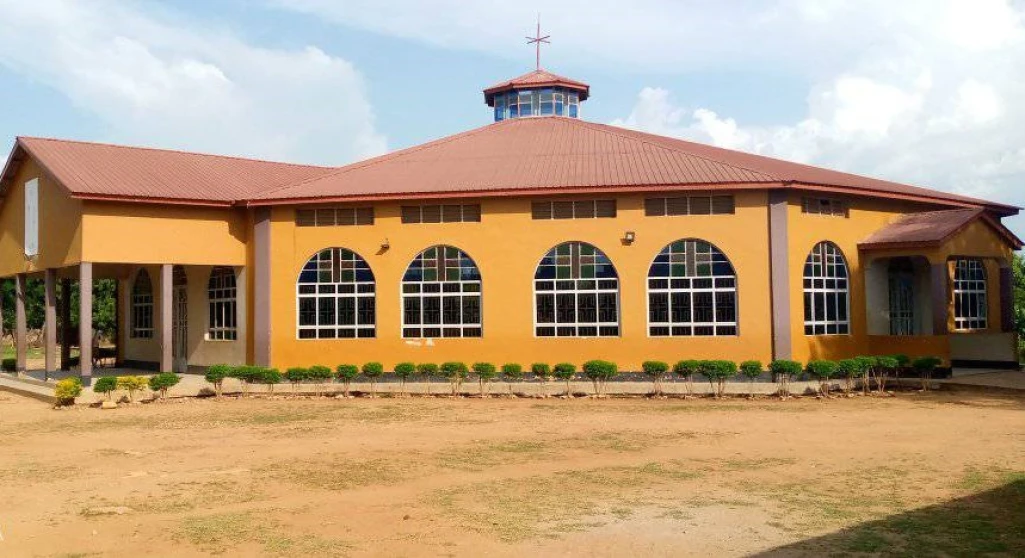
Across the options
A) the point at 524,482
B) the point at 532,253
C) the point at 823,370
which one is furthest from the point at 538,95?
the point at 524,482

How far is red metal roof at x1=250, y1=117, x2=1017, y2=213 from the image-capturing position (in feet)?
74.4

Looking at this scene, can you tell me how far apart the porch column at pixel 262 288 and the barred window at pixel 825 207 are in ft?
48.2

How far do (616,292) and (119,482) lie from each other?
561 inches

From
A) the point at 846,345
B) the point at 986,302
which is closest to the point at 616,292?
the point at 846,345

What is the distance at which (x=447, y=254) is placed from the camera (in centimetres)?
2367

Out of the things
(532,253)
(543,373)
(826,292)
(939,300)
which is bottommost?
(543,373)

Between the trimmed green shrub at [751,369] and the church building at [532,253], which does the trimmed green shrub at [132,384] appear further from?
the trimmed green shrub at [751,369]

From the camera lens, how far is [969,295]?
26797mm

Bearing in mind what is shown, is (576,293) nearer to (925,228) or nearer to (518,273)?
(518,273)

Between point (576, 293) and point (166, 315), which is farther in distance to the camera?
point (166, 315)

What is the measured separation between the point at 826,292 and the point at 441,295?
10.4 metres

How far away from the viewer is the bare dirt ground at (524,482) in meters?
8.05

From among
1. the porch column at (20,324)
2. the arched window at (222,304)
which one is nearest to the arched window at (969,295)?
the arched window at (222,304)

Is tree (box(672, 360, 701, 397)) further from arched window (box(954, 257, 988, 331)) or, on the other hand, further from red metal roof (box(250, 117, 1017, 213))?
arched window (box(954, 257, 988, 331))
